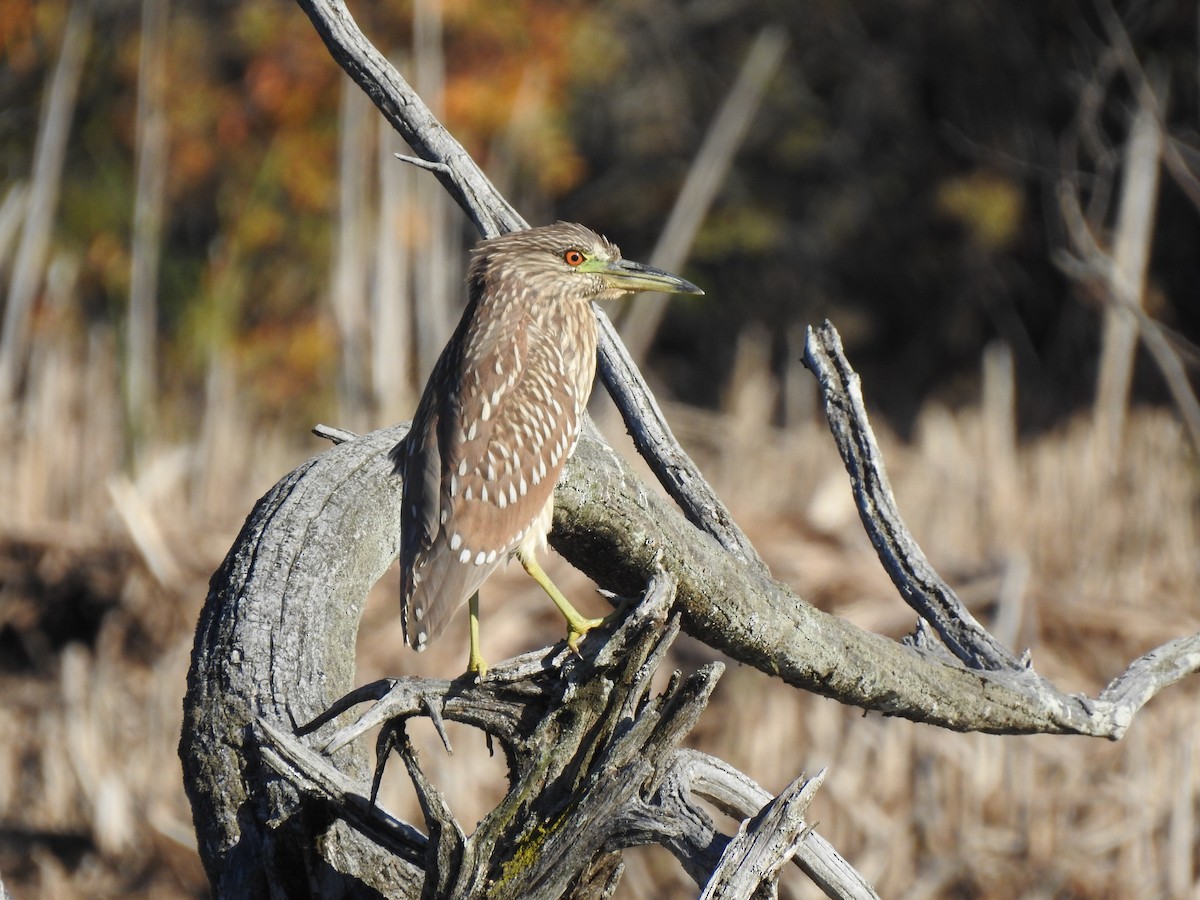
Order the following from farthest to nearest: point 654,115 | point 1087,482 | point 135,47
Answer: point 654,115 → point 135,47 → point 1087,482

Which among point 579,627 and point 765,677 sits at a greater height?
Answer: point 765,677

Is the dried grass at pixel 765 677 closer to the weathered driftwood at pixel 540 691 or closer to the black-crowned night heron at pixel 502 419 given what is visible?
the black-crowned night heron at pixel 502 419

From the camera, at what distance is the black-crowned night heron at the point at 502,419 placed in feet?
8.93

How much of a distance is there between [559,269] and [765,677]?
4.31 meters

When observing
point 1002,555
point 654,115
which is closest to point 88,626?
point 1002,555

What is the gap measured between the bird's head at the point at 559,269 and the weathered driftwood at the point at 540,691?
457mm

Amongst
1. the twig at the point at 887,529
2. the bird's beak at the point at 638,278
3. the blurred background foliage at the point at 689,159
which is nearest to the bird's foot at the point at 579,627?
the twig at the point at 887,529

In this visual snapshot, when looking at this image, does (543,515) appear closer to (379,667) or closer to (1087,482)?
(379,667)

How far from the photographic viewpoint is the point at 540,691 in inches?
82.5

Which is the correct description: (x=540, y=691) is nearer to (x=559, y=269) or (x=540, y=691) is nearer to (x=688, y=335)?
(x=559, y=269)

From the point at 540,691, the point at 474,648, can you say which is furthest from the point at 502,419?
the point at 540,691

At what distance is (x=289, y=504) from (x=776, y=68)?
14.2 meters

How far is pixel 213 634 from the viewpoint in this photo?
2.13 meters

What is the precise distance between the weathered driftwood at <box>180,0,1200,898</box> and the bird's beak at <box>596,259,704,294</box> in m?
0.48
